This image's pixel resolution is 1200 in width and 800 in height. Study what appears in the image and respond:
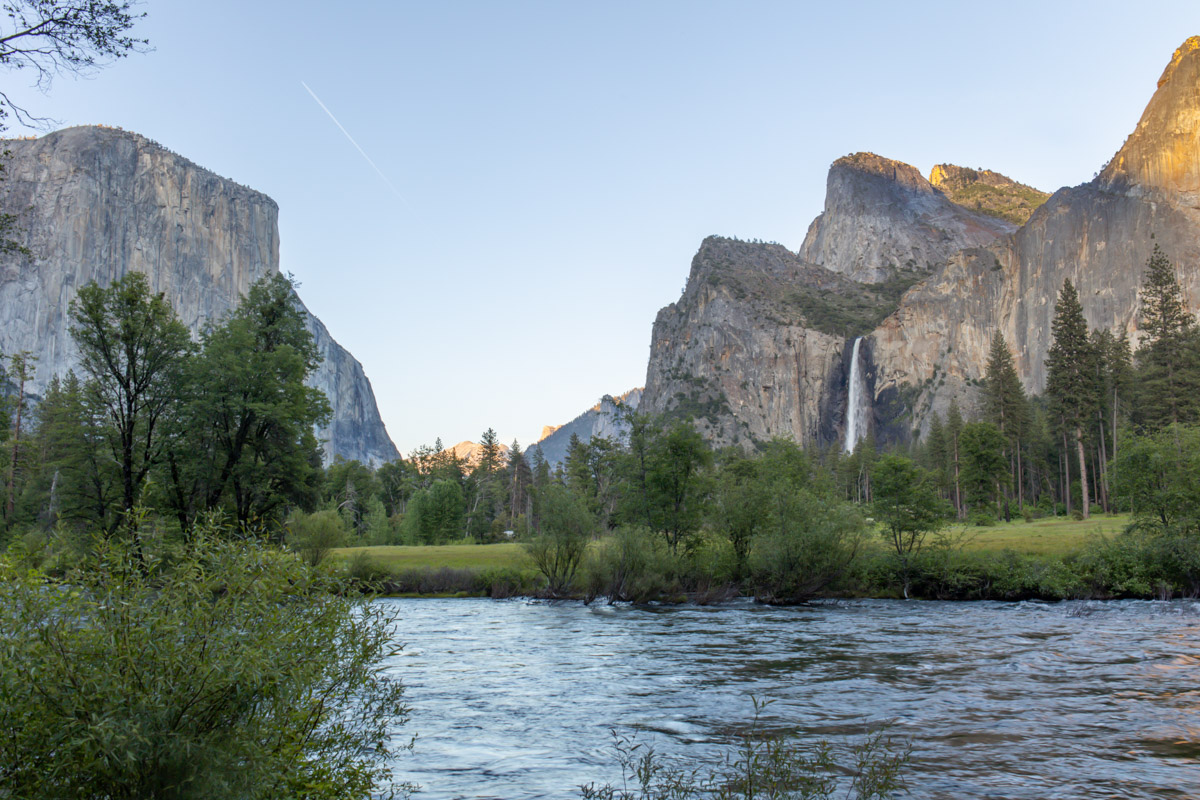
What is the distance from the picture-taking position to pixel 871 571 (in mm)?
36438

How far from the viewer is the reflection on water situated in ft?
33.3

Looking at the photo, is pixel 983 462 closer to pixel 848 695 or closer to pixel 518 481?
pixel 848 695

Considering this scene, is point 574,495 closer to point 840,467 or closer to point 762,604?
point 762,604

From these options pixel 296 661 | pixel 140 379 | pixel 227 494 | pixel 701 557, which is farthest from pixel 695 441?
pixel 296 661

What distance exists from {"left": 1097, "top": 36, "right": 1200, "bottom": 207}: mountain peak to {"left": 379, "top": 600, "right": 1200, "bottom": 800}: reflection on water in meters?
152

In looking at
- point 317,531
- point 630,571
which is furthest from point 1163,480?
point 317,531

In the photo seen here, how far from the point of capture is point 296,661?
541 cm

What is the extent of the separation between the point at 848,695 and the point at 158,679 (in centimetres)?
1370

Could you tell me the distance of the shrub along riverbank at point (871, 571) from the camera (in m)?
30.7

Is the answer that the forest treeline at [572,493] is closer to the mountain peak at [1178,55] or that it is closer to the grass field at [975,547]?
the grass field at [975,547]

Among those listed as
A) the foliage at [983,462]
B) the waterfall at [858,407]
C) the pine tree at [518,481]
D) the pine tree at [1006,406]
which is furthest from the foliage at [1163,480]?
the waterfall at [858,407]

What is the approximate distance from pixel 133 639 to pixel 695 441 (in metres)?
42.4

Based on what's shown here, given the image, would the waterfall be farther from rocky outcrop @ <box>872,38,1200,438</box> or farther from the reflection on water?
the reflection on water

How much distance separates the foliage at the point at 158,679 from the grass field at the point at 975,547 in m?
30.4
